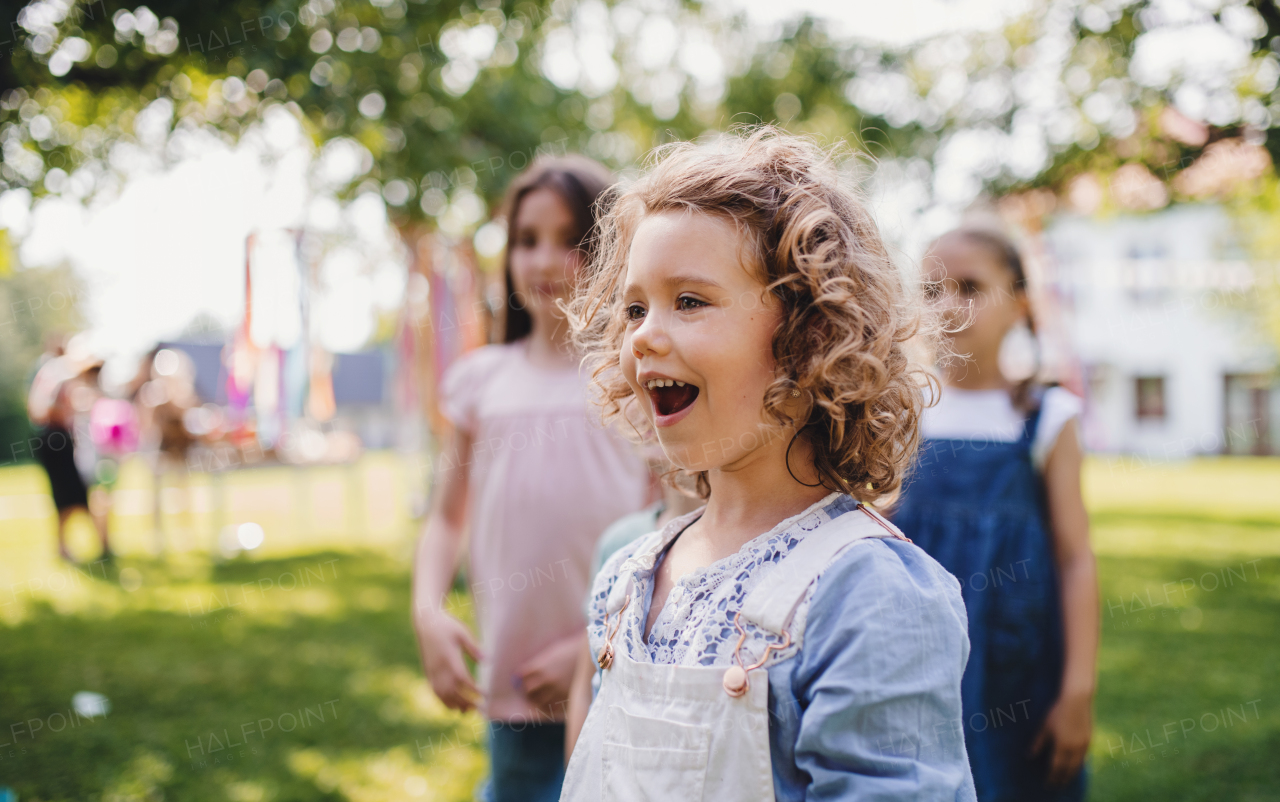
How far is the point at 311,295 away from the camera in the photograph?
866 centimetres

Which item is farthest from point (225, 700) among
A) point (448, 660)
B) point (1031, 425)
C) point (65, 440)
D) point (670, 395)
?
point (65, 440)

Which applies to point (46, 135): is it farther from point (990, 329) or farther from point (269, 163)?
point (990, 329)

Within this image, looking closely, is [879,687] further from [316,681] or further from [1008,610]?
[316,681]

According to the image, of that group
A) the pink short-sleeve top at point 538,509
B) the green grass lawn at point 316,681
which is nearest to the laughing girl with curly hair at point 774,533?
the pink short-sleeve top at point 538,509

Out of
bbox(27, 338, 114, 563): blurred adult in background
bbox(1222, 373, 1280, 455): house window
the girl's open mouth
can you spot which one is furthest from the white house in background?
the girl's open mouth

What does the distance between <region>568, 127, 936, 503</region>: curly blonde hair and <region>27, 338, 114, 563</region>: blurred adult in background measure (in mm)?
9196

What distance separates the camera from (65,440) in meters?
8.48

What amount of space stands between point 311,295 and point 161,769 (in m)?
5.58

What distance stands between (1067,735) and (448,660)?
141 cm

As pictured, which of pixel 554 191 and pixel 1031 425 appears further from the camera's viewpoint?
pixel 1031 425

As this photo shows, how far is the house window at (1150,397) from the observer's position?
2898cm

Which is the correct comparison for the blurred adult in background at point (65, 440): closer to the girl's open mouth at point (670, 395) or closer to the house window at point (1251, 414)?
the girl's open mouth at point (670, 395)

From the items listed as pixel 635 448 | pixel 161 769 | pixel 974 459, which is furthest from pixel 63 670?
pixel 974 459

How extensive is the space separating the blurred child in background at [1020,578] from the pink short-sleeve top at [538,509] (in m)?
0.76
